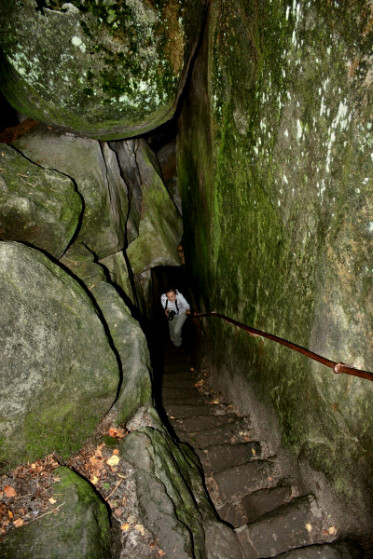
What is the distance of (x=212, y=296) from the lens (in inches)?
273

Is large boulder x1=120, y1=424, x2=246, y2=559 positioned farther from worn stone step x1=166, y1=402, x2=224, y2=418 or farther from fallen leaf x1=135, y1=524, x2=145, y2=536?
worn stone step x1=166, y1=402, x2=224, y2=418

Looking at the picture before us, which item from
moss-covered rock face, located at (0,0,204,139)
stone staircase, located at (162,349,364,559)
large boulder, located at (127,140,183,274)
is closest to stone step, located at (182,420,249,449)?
stone staircase, located at (162,349,364,559)

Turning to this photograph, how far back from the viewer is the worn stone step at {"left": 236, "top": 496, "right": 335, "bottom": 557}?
3.17 metres

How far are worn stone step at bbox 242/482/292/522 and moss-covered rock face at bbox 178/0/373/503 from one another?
0.55 meters

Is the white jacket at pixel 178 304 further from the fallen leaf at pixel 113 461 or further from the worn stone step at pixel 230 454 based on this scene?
the fallen leaf at pixel 113 461

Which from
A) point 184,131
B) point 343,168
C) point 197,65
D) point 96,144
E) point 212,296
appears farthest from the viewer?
point 184,131

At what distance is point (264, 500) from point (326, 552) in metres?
0.93

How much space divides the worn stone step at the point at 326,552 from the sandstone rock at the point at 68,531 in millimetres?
1704

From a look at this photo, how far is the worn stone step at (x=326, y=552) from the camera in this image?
2.71m

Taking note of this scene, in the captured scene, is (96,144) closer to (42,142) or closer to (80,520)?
(42,142)

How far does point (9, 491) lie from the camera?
8.32 ft

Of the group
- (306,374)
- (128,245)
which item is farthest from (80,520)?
(128,245)

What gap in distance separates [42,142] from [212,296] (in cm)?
427

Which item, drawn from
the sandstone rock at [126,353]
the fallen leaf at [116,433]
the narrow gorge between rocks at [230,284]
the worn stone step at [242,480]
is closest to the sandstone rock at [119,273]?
the narrow gorge between rocks at [230,284]
